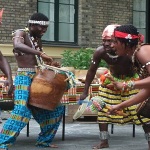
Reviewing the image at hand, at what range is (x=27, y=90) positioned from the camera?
688cm

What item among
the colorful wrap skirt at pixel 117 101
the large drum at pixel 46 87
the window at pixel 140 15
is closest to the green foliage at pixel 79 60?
the window at pixel 140 15

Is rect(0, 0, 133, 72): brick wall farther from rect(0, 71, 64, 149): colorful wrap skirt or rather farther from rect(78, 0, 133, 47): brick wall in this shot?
rect(0, 71, 64, 149): colorful wrap skirt

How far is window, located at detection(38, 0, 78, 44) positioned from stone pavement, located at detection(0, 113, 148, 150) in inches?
177

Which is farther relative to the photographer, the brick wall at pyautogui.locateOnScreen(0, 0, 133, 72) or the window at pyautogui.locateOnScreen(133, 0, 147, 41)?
the window at pyautogui.locateOnScreen(133, 0, 147, 41)

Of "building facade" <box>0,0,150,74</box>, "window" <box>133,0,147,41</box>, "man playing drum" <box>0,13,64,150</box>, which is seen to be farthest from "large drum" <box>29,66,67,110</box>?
"window" <box>133,0,147,41</box>

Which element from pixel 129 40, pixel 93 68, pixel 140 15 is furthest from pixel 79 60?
pixel 129 40

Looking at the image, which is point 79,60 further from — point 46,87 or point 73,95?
point 46,87

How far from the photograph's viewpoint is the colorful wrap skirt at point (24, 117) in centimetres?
668

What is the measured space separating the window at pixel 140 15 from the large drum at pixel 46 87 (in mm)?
9484

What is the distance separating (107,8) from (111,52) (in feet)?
26.4

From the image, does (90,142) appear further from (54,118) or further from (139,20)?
(139,20)

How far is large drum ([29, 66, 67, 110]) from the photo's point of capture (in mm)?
6773

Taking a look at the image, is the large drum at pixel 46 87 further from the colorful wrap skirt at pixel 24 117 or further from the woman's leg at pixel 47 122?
the woman's leg at pixel 47 122

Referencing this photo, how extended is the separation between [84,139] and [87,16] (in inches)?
270
